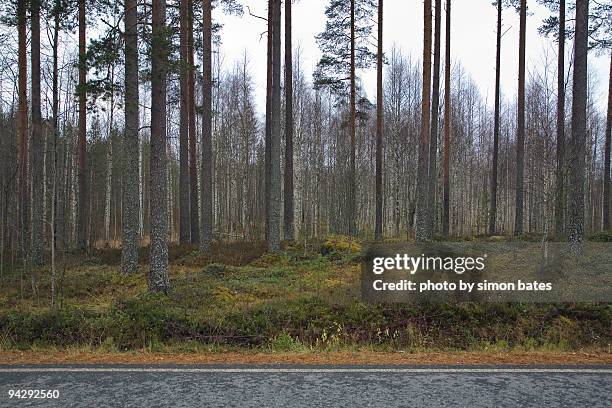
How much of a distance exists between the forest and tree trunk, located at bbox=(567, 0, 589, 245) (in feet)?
0.13

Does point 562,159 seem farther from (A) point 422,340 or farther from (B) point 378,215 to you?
(B) point 378,215

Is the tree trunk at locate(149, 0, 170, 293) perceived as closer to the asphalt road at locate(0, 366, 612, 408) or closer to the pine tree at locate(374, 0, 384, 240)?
the asphalt road at locate(0, 366, 612, 408)

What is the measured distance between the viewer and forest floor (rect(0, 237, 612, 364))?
6430 mm

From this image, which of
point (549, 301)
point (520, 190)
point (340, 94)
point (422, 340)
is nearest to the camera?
point (422, 340)

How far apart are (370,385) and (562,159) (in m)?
9.23

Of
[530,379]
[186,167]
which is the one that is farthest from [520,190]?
[530,379]

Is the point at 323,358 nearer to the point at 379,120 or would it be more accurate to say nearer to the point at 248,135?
the point at 379,120

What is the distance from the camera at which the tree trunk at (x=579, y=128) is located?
12062 mm

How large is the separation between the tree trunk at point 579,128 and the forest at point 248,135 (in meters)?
0.04

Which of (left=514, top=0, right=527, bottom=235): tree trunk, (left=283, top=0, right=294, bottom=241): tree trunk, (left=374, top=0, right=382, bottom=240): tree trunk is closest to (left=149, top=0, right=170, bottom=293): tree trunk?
(left=283, top=0, right=294, bottom=241): tree trunk

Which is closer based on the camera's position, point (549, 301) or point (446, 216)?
point (549, 301)

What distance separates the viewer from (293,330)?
25.9ft

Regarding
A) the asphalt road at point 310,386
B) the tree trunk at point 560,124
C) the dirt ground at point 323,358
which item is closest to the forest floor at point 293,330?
the dirt ground at point 323,358

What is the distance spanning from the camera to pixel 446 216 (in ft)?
74.4
